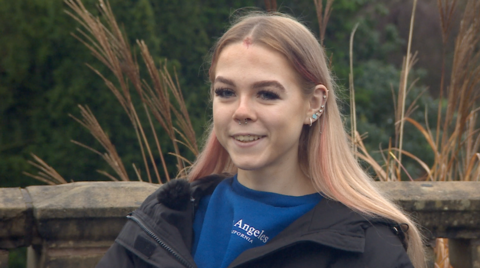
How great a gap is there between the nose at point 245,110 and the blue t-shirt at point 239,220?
230 millimetres

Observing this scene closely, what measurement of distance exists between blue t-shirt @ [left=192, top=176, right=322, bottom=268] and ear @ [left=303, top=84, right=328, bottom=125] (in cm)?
23

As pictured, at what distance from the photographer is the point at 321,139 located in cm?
186

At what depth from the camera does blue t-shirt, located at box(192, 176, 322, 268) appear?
1.72 meters

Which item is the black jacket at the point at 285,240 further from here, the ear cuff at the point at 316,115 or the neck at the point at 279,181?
the ear cuff at the point at 316,115

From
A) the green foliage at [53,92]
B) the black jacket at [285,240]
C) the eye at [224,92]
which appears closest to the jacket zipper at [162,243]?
the black jacket at [285,240]

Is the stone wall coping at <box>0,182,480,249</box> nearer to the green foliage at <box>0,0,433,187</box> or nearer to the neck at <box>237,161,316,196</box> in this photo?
the neck at <box>237,161,316,196</box>

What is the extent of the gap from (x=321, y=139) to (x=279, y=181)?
0.57 feet

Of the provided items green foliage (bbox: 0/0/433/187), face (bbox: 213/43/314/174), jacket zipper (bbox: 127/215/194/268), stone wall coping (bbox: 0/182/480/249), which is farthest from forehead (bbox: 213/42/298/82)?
green foliage (bbox: 0/0/433/187)

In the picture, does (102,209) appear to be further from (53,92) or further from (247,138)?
(53,92)

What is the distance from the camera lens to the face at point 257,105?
68.2 inches

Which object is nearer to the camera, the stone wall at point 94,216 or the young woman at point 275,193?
the young woman at point 275,193

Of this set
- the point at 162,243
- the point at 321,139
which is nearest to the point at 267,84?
the point at 321,139

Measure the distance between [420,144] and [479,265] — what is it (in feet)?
45.3

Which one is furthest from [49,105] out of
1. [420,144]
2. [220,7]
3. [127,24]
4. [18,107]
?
[420,144]
